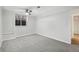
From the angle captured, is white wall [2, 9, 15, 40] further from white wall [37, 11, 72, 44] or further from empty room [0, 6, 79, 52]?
white wall [37, 11, 72, 44]

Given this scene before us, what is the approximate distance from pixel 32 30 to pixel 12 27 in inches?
14.8

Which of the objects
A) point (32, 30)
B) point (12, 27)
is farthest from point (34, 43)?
point (12, 27)

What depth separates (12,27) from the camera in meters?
1.44

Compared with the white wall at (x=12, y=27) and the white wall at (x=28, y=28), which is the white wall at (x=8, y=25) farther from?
the white wall at (x=28, y=28)

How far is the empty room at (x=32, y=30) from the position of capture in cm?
137

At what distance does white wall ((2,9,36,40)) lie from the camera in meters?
1.38

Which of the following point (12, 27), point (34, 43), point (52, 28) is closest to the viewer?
point (12, 27)

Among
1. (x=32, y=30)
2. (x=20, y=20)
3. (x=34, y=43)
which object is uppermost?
(x=20, y=20)

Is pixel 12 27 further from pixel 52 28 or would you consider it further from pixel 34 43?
pixel 52 28

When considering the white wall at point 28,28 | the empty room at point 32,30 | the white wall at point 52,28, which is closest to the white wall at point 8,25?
the empty room at point 32,30
